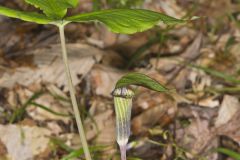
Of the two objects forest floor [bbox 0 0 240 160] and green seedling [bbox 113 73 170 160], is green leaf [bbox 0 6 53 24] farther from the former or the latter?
forest floor [bbox 0 0 240 160]

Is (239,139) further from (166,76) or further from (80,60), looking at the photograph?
(80,60)

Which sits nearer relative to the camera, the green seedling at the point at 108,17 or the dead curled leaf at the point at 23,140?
the green seedling at the point at 108,17

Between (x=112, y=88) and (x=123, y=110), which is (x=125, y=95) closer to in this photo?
(x=123, y=110)

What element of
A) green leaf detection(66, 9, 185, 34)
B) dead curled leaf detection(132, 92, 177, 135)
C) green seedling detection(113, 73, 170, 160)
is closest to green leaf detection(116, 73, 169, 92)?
green seedling detection(113, 73, 170, 160)

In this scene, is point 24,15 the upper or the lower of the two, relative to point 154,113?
lower

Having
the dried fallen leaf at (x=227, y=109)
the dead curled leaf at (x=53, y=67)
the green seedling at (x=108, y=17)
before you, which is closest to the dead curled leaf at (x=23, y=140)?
the dead curled leaf at (x=53, y=67)

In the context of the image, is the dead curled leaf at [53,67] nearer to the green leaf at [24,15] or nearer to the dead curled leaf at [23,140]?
the dead curled leaf at [23,140]

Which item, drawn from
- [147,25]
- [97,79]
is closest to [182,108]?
[97,79]

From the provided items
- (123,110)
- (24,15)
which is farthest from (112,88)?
(24,15)
